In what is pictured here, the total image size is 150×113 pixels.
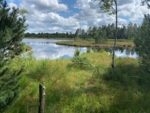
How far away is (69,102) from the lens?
5.62 metres

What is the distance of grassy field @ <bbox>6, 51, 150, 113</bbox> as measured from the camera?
17.5ft

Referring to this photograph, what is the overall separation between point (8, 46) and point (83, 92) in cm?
324

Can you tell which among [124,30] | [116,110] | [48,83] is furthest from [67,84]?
[124,30]

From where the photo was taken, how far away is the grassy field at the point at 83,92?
5.33 m

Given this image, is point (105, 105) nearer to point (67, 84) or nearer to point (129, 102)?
point (129, 102)

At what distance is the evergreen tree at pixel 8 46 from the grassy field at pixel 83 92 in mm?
946

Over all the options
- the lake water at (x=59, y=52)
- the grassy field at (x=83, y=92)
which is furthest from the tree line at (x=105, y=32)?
the grassy field at (x=83, y=92)

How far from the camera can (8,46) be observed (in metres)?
4.61

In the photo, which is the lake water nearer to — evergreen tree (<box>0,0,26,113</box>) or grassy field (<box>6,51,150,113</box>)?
grassy field (<box>6,51,150,113</box>)

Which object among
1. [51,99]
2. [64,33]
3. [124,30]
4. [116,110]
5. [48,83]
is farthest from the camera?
[64,33]

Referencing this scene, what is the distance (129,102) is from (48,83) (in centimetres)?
321

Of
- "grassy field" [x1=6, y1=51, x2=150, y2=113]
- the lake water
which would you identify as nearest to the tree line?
the lake water

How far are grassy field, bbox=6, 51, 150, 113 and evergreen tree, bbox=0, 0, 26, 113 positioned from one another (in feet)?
3.10

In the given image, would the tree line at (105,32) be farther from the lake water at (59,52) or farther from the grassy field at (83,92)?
the grassy field at (83,92)
